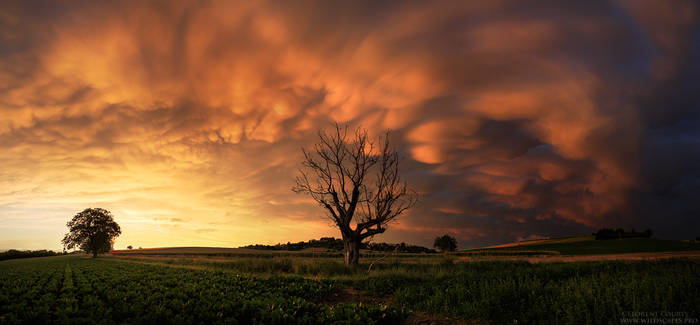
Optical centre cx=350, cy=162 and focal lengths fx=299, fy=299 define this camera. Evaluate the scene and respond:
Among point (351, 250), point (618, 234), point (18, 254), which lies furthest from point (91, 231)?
point (618, 234)

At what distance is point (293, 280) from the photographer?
15.3m

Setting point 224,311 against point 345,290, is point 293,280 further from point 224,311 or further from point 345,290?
point 224,311

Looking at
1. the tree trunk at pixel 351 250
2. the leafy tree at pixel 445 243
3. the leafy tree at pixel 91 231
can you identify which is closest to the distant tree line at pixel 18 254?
the leafy tree at pixel 91 231

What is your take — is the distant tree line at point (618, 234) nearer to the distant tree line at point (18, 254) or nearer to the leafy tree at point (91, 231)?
the leafy tree at point (91, 231)

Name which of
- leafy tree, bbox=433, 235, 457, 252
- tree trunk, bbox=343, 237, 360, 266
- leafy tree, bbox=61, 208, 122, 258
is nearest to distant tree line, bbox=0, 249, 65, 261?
leafy tree, bbox=61, 208, 122, 258

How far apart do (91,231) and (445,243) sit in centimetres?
9624

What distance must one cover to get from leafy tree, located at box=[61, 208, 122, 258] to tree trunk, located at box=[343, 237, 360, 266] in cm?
8335

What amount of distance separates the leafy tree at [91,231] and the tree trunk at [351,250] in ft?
273

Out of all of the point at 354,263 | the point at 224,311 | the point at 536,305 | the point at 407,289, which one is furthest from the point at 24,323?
the point at 354,263

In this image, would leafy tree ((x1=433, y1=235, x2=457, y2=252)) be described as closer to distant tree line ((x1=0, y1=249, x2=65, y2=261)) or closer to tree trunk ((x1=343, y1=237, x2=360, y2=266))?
tree trunk ((x1=343, y1=237, x2=360, y2=266))

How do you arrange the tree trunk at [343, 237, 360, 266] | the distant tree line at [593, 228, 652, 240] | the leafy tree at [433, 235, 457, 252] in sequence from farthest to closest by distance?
the leafy tree at [433, 235, 457, 252] → the distant tree line at [593, 228, 652, 240] → the tree trunk at [343, 237, 360, 266]

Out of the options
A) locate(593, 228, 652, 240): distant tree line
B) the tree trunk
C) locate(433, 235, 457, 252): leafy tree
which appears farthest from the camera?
locate(433, 235, 457, 252): leafy tree

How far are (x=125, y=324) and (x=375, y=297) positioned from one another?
359 inches

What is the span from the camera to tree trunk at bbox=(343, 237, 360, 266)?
84.8 feet
